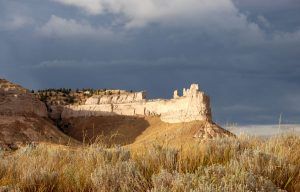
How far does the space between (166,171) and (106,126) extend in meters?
81.5

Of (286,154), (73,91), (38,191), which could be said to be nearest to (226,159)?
(286,154)

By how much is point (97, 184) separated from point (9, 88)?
7303 cm

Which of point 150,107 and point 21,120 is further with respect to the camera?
point 150,107

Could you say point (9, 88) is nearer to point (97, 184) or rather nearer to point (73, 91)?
point (73, 91)

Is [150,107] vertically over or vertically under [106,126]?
over

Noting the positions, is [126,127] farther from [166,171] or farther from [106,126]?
[166,171]

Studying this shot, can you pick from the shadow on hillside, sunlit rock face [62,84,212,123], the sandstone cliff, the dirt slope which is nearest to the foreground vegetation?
the dirt slope

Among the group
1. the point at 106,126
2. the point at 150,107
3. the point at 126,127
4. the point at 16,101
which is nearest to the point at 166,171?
the point at 16,101

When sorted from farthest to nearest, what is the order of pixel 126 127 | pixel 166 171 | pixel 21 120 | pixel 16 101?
pixel 126 127 → pixel 16 101 → pixel 21 120 → pixel 166 171

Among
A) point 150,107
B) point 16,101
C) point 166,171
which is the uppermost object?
point 150,107

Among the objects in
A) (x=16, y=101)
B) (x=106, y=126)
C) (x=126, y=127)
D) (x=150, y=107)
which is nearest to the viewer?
(x=16, y=101)

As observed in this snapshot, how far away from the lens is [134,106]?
89875 mm

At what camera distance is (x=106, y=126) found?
294 ft

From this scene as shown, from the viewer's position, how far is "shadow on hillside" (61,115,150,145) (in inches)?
3321
